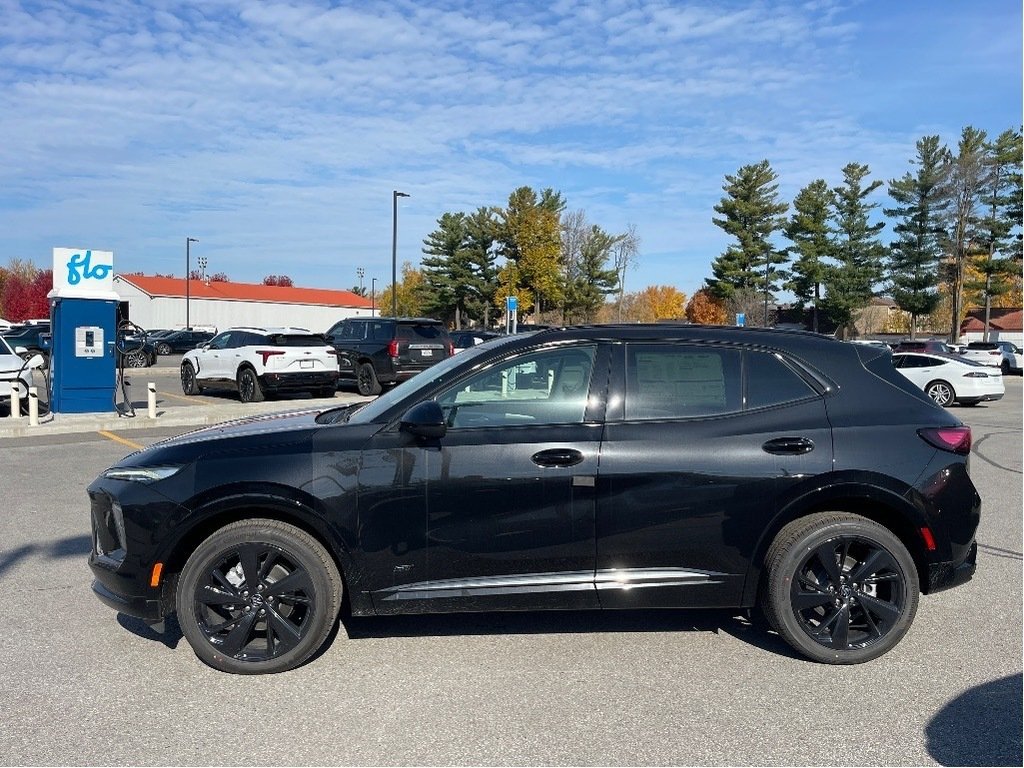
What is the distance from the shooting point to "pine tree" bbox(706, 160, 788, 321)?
190ft

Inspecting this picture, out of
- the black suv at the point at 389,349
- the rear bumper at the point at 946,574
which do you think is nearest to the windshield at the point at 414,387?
the rear bumper at the point at 946,574

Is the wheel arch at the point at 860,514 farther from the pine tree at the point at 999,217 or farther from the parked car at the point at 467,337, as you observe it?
the pine tree at the point at 999,217

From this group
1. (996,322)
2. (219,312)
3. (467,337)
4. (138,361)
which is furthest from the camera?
(219,312)

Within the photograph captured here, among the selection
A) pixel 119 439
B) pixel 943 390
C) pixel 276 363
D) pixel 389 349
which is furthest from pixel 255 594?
pixel 943 390

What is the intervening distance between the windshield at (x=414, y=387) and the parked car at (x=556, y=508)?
1.5 inches

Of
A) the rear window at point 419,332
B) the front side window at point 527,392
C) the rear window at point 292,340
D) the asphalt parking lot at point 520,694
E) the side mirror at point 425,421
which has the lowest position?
the asphalt parking lot at point 520,694

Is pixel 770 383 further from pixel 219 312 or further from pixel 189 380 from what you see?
pixel 219 312

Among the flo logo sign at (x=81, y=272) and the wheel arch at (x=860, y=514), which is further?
the flo logo sign at (x=81, y=272)

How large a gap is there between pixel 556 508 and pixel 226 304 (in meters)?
93.1

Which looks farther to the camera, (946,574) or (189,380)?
(189,380)

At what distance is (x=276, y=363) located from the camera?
54.1 ft

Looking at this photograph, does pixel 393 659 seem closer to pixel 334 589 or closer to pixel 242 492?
pixel 334 589

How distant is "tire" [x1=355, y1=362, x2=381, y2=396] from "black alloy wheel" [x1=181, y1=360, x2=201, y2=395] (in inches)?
152

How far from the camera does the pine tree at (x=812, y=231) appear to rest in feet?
186
